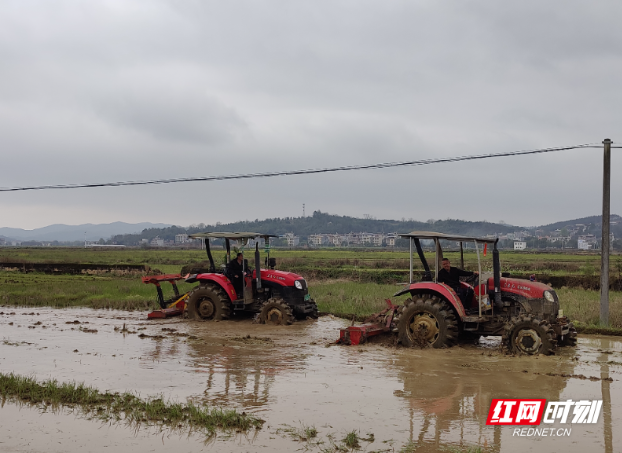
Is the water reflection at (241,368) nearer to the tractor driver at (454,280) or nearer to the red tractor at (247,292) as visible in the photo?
the red tractor at (247,292)

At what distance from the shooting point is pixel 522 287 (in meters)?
11.7

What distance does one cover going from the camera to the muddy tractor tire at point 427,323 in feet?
A: 38.0

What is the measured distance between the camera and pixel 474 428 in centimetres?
700

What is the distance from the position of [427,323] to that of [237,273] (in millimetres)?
5684

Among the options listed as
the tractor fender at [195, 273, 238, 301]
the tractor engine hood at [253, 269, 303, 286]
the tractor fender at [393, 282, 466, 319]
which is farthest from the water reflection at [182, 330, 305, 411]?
the tractor engine hood at [253, 269, 303, 286]

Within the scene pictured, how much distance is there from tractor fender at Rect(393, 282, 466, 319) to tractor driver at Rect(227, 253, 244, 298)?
5.10m

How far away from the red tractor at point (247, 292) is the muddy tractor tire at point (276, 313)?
105 mm

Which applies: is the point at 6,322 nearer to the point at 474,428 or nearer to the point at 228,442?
the point at 228,442

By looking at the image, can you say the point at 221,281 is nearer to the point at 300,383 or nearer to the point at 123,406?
the point at 300,383

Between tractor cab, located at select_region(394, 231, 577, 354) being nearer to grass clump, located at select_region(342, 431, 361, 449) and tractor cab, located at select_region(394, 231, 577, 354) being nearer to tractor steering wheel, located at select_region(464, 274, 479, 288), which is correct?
tractor steering wheel, located at select_region(464, 274, 479, 288)

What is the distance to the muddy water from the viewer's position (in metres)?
6.59

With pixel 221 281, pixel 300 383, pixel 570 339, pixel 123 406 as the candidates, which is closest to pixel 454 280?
pixel 570 339

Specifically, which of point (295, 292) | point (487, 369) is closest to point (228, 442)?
point (487, 369)

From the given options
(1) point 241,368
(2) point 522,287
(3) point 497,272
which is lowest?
(1) point 241,368
